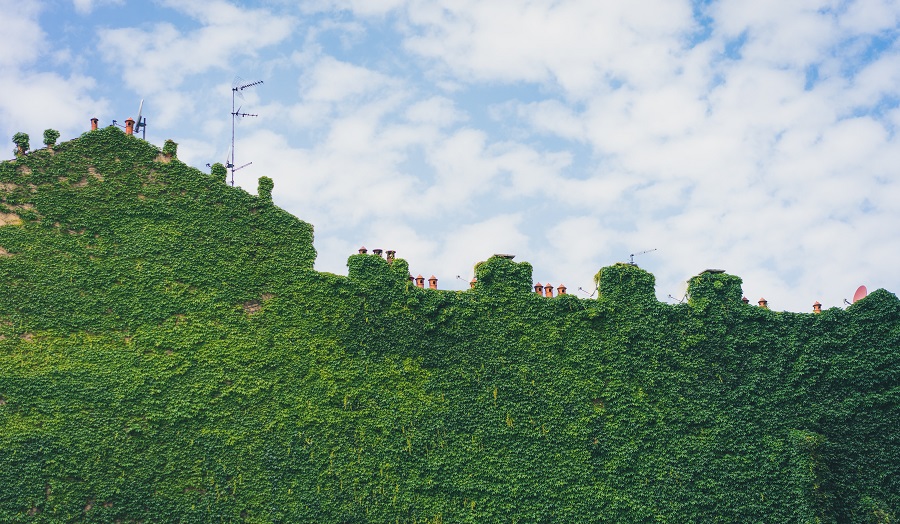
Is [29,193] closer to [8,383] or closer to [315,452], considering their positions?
[8,383]

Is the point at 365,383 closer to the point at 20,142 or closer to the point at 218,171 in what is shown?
the point at 218,171

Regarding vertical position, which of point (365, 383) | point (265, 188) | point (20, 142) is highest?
point (20, 142)

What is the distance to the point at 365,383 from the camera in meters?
24.9

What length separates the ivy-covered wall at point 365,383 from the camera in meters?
23.3

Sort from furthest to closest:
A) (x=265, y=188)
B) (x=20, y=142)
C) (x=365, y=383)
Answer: (x=265, y=188) → (x=20, y=142) → (x=365, y=383)

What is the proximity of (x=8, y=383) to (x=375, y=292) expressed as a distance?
1037cm

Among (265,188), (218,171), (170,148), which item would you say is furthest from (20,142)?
(265,188)

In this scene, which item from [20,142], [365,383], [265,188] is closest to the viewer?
[365,383]

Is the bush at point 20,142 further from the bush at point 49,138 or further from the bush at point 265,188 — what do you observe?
the bush at point 265,188

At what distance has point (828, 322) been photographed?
2730 centimetres

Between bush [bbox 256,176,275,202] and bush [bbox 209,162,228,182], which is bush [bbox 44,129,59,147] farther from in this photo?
bush [bbox 256,176,275,202]

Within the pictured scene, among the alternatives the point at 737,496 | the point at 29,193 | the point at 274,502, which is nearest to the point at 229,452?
the point at 274,502

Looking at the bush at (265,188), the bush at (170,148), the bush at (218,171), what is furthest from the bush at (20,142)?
the bush at (265,188)

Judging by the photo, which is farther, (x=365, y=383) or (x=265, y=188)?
(x=265, y=188)
